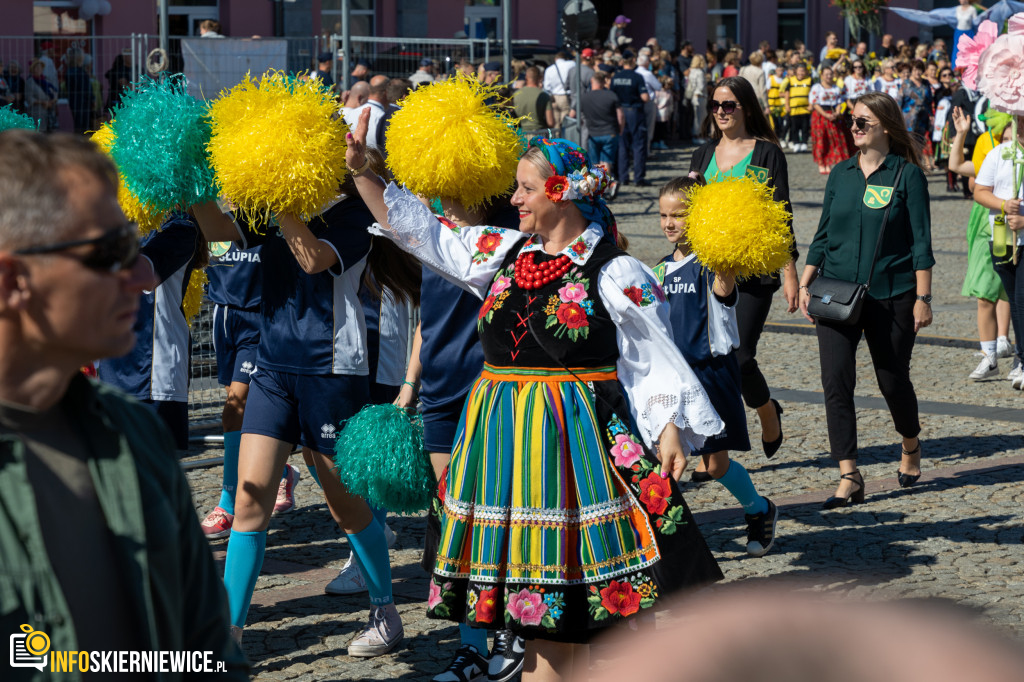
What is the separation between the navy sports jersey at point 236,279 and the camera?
19.9 feet

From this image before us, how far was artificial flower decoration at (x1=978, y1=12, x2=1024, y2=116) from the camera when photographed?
22.8ft

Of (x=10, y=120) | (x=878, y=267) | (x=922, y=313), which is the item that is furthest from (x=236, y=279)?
(x=922, y=313)

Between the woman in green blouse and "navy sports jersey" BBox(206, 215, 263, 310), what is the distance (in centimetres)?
270

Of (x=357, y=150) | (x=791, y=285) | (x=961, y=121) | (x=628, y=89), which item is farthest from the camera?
(x=628, y=89)

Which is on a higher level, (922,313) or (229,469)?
(922,313)

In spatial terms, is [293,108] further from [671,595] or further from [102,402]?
[102,402]

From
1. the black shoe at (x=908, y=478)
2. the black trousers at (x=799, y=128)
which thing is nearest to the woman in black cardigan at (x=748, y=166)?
the black shoe at (x=908, y=478)

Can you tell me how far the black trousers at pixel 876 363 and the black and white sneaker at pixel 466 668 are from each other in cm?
269

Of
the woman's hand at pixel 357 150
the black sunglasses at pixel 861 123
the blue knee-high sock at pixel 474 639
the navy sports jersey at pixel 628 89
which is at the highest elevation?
the navy sports jersey at pixel 628 89

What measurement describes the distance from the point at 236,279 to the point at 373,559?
6.65ft

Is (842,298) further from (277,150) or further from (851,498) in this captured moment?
(277,150)

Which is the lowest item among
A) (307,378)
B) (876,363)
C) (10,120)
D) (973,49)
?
(876,363)

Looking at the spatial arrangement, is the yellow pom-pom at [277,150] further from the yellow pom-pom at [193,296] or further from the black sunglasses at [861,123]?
the black sunglasses at [861,123]

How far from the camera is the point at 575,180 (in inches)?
157
